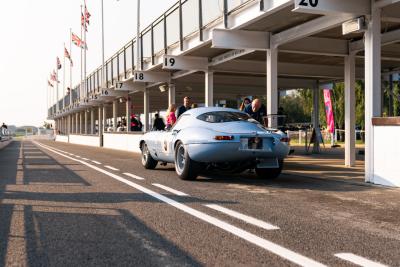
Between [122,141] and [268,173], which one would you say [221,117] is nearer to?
[268,173]

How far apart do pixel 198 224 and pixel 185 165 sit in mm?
4115

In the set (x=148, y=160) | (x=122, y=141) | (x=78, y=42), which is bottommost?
(x=148, y=160)

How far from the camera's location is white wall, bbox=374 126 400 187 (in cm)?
851

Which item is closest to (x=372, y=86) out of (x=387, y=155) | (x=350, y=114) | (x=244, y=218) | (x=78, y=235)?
(x=387, y=155)

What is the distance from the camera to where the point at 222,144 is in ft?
29.0

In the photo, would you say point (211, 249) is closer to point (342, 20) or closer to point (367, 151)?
point (367, 151)

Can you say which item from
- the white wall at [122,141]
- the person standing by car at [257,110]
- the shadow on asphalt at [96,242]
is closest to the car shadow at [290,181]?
the person standing by car at [257,110]

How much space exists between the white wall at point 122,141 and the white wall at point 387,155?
49.0 ft

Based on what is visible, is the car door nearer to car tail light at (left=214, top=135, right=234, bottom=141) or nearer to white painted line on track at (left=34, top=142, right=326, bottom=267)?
car tail light at (left=214, top=135, right=234, bottom=141)

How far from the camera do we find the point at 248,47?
44.6 ft

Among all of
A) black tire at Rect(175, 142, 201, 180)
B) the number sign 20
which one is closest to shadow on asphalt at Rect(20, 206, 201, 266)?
black tire at Rect(175, 142, 201, 180)

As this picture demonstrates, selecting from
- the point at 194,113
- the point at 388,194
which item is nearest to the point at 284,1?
the point at 194,113

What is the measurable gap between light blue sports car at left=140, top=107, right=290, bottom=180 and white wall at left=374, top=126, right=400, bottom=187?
163cm

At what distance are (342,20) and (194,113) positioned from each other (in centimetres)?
379
